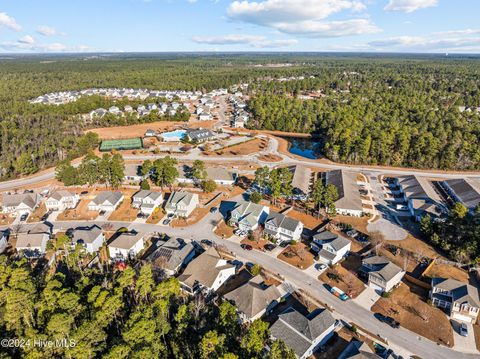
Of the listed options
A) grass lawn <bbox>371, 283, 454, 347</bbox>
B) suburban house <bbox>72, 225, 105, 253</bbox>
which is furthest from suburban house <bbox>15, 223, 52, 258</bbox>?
grass lawn <bbox>371, 283, 454, 347</bbox>

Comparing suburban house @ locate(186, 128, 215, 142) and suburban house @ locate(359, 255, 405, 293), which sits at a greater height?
suburban house @ locate(186, 128, 215, 142)

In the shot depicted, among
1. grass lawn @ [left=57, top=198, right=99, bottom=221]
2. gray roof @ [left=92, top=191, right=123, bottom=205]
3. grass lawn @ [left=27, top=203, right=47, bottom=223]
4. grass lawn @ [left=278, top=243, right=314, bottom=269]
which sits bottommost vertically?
grass lawn @ [left=27, top=203, right=47, bottom=223]

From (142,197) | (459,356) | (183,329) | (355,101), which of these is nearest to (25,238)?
(142,197)

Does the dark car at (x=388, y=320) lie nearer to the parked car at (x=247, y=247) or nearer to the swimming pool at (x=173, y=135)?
the parked car at (x=247, y=247)

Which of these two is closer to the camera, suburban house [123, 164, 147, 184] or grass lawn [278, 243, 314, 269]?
grass lawn [278, 243, 314, 269]

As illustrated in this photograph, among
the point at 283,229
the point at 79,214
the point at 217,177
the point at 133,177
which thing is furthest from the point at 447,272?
the point at 133,177

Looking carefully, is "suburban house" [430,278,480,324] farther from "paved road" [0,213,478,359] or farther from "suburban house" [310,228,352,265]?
"suburban house" [310,228,352,265]
